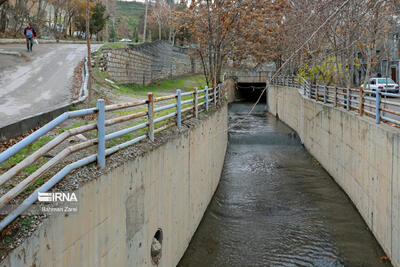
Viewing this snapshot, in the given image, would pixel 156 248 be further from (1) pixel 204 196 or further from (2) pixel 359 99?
(2) pixel 359 99

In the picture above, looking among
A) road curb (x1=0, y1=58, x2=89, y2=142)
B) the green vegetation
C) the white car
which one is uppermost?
the green vegetation

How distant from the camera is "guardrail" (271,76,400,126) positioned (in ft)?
32.2

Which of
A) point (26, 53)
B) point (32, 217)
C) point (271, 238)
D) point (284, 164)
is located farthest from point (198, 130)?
point (26, 53)

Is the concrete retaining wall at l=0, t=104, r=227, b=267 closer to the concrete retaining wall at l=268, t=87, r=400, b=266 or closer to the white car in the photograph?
the concrete retaining wall at l=268, t=87, r=400, b=266

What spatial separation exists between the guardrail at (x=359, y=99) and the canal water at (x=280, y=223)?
9.92 feet

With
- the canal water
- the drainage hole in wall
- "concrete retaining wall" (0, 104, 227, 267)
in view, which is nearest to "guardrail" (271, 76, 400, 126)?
the canal water

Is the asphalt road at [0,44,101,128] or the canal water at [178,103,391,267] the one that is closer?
the canal water at [178,103,391,267]

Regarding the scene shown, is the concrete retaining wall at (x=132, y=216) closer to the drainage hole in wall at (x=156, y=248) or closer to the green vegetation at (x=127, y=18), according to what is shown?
the drainage hole in wall at (x=156, y=248)

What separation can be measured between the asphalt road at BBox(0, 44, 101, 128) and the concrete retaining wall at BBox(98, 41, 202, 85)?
193 centimetres

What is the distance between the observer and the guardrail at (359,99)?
9.82 metres

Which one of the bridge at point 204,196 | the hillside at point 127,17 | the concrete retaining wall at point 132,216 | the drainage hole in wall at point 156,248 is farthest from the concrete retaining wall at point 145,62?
the hillside at point 127,17

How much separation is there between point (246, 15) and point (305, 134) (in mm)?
7285

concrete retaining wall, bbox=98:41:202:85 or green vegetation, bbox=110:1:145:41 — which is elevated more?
green vegetation, bbox=110:1:145:41

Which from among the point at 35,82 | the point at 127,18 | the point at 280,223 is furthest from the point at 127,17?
the point at 280,223
